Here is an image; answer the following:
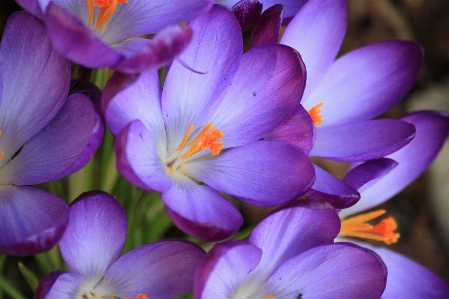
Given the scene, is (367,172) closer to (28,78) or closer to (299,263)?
(299,263)

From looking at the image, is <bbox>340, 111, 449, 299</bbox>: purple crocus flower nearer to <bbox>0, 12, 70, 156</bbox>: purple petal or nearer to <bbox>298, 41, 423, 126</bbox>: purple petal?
<bbox>298, 41, 423, 126</bbox>: purple petal

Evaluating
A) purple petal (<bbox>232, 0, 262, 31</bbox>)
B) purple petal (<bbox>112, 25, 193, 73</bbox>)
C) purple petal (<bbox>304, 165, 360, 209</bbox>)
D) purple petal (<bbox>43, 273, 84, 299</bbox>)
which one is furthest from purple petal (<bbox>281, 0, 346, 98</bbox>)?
purple petal (<bbox>43, 273, 84, 299</bbox>)

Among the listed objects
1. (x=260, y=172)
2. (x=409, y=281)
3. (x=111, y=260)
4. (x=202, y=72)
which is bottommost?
(x=409, y=281)

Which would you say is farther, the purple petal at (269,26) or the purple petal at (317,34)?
the purple petal at (317,34)

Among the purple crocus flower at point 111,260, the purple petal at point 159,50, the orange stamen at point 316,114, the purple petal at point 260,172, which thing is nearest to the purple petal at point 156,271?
the purple crocus flower at point 111,260

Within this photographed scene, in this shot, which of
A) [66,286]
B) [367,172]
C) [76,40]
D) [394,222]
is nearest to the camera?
[76,40]

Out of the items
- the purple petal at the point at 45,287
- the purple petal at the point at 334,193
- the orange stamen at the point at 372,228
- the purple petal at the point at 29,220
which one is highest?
the purple petal at the point at 334,193

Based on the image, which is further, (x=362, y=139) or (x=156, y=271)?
(x=362, y=139)

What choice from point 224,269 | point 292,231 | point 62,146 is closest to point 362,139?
point 292,231

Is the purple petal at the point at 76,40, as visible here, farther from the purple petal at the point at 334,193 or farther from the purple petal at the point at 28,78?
the purple petal at the point at 334,193
